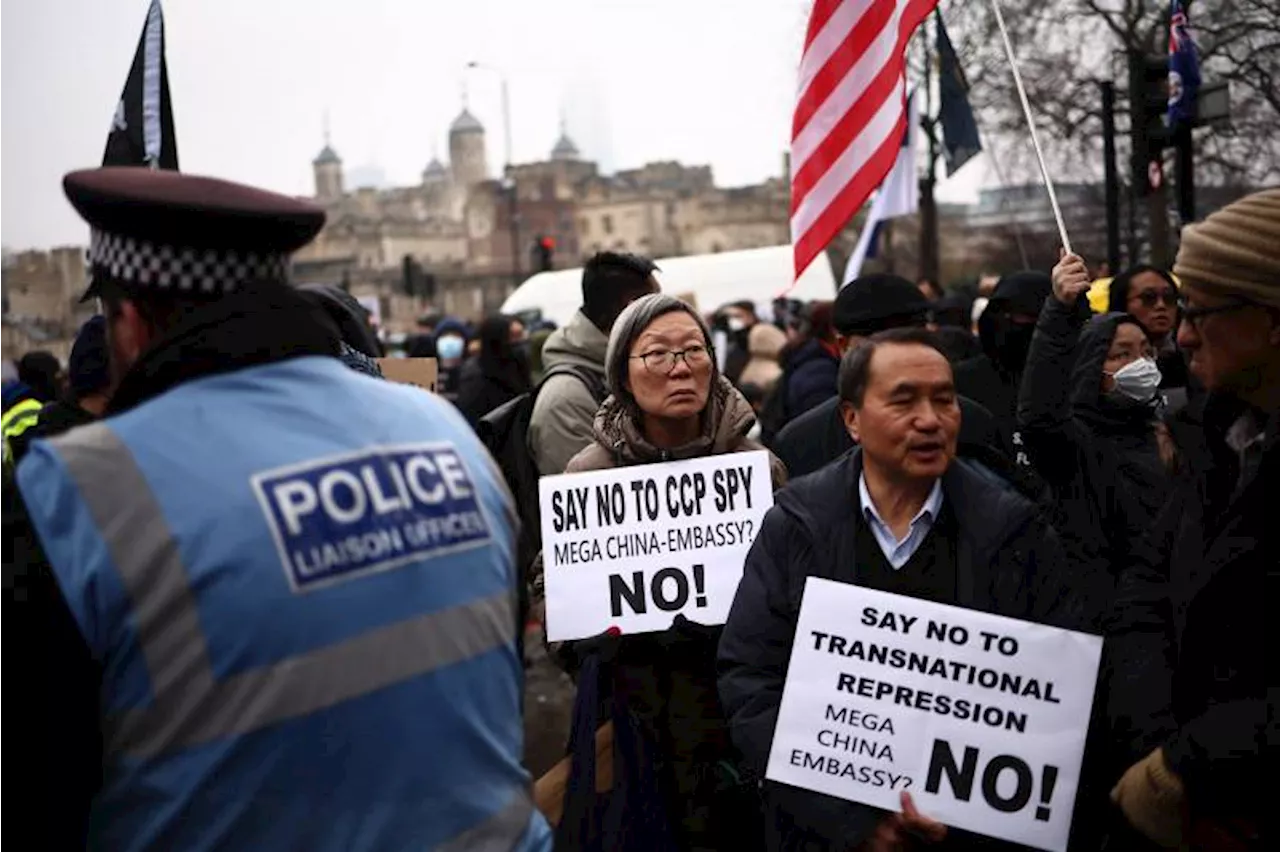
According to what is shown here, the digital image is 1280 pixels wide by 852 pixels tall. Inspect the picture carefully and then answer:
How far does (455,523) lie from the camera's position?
255 cm

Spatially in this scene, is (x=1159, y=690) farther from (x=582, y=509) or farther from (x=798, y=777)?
(x=582, y=509)

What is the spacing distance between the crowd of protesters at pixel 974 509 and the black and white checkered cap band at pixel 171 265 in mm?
182

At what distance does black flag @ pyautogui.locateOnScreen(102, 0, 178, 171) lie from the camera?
6.54 m

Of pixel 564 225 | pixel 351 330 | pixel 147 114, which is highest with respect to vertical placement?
pixel 147 114

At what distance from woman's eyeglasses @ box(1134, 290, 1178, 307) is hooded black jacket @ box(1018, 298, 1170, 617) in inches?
47.6

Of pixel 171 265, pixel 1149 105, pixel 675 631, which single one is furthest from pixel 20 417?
pixel 1149 105

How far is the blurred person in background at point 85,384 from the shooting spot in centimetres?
574

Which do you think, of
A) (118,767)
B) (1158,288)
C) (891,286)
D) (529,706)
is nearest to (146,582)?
(118,767)

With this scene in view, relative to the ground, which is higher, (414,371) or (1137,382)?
(414,371)

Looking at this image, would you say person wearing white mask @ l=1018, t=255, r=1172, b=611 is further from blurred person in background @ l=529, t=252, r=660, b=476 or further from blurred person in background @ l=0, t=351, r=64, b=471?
blurred person in background @ l=0, t=351, r=64, b=471

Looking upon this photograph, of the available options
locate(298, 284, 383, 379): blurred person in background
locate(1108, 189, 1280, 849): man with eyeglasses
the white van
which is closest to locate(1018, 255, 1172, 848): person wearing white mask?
locate(1108, 189, 1280, 849): man with eyeglasses

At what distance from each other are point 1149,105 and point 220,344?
1253cm

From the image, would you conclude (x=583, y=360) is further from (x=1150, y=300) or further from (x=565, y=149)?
(x=565, y=149)

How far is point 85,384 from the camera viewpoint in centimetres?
579
